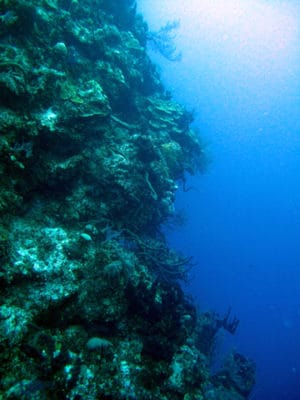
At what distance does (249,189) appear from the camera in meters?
95.2

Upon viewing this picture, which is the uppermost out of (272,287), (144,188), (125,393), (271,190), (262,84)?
(262,84)

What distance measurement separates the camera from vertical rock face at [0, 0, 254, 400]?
355 centimetres

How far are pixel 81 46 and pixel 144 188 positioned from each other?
5.14 m

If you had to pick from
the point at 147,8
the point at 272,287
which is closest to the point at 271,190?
the point at 272,287

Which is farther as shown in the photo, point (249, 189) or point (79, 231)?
point (249, 189)

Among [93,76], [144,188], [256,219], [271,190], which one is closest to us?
[144,188]

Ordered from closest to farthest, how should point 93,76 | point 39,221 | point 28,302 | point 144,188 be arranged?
point 28,302 → point 39,221 → point 144,188 → point 93,76

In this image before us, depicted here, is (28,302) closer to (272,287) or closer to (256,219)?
(272,287)

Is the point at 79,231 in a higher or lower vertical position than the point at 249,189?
lower

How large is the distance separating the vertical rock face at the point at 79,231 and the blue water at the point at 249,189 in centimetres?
2447

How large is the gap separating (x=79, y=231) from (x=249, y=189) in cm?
9672

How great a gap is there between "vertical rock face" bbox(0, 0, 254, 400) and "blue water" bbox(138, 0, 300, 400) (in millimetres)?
24473

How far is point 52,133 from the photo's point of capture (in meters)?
5.52

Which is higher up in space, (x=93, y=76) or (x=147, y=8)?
(x=147, y=8)
